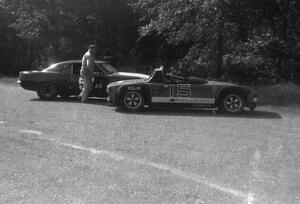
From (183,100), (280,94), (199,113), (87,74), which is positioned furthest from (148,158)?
(280,94)

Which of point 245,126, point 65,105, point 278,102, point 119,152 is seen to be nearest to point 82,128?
point 119,152

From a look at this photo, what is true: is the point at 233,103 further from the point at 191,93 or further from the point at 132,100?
the point at 132,100

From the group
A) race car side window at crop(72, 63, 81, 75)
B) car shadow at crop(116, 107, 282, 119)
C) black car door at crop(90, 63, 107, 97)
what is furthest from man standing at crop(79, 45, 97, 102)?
car shadow at crop(116, 107, 282, 119)

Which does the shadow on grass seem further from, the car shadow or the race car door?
the race car door

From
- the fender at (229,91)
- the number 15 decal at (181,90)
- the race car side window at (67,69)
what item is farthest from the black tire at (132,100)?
the race car side window at (67,69)

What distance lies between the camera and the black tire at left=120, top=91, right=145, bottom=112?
14688mm

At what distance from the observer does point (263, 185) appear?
6.85 metres

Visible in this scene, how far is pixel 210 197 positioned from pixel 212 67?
15.5m

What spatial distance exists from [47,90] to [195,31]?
6011 millimetres

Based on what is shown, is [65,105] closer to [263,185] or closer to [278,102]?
[278,102]

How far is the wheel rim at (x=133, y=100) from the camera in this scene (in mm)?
14688

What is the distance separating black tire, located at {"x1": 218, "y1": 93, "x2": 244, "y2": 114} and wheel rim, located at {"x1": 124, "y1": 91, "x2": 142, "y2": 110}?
2167mm

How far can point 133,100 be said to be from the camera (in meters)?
14.7

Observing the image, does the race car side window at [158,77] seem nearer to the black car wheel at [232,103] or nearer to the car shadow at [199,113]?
the car shadow at [199,113]
